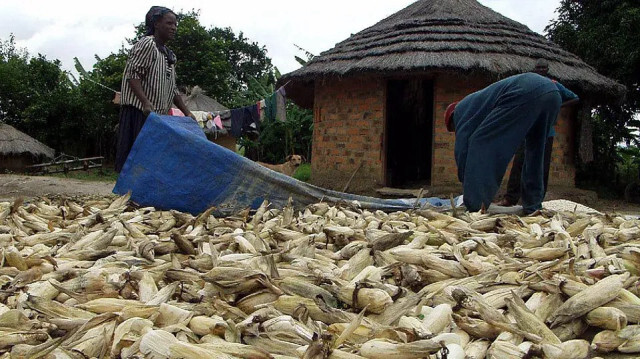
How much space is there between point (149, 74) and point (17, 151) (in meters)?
15.3

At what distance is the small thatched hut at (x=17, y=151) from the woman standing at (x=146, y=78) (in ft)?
49.6

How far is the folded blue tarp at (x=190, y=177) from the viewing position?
3.20 meters

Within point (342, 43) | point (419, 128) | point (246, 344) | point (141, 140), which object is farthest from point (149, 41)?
point (419, 128)

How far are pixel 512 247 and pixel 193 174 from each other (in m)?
1.84

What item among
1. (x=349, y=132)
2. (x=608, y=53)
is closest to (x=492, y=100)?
(x=349, y=132)

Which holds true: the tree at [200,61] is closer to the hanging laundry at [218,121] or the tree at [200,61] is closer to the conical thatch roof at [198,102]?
the conical thatch roof at [198,102]

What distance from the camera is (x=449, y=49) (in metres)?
7.77

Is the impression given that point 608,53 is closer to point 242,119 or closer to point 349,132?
point 349,132

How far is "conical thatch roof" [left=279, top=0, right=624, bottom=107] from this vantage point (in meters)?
7.47

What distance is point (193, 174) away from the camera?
10.5 ft

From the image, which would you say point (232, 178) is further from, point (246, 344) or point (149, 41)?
point (246, 344)

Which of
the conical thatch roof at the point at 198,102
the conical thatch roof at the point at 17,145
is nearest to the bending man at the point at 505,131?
the conical thatch roof at the point at 198,102

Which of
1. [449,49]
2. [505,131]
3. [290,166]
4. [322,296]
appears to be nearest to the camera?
[322,296]

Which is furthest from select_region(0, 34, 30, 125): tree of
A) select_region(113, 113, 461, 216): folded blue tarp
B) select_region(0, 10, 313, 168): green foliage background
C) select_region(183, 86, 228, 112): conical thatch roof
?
select_region(113, 113, 461, 216): folded blue tarp
